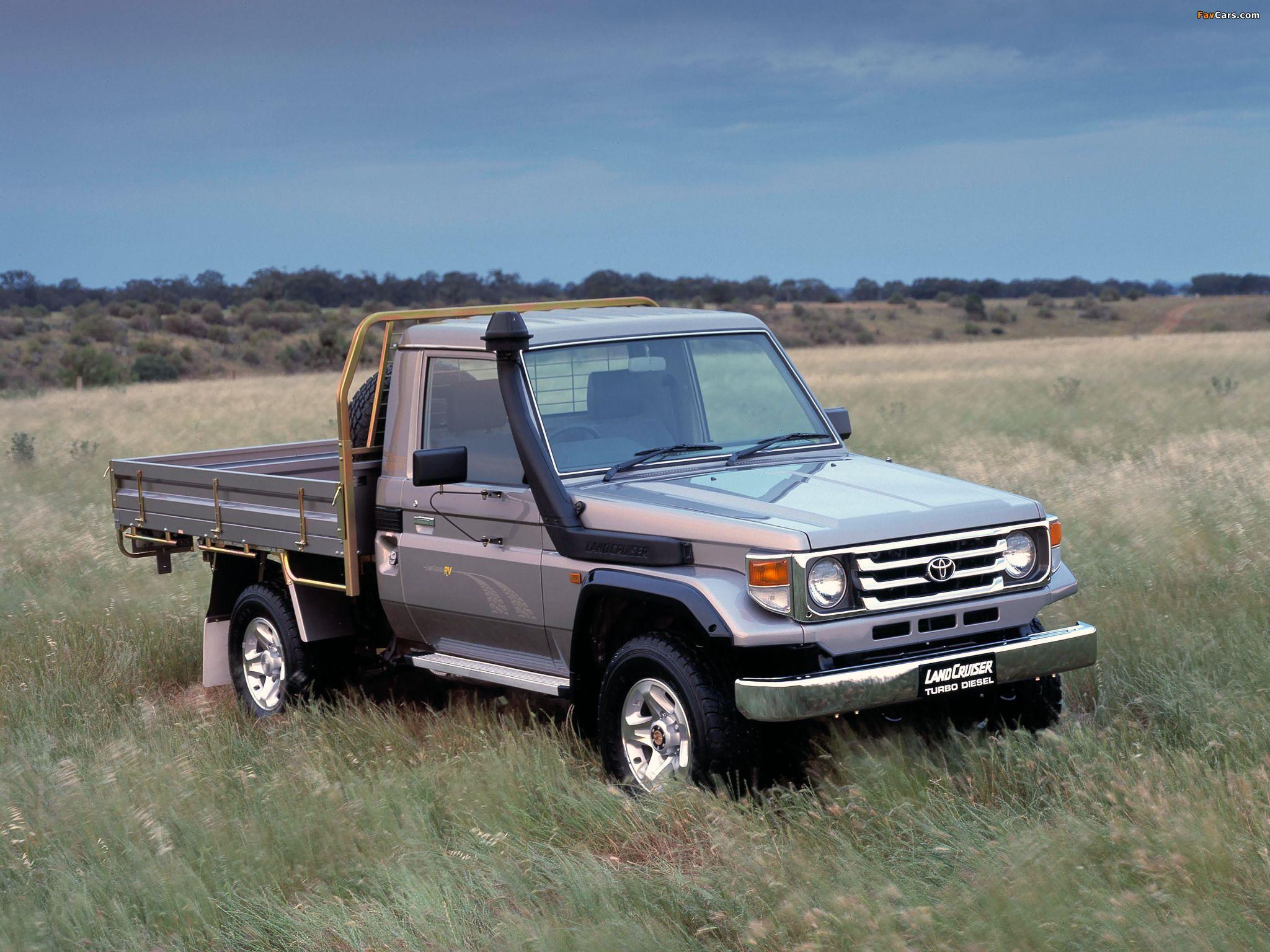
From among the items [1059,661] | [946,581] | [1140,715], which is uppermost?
[946,581]

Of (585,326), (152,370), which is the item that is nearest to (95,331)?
(152,370)

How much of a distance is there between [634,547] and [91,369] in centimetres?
4487

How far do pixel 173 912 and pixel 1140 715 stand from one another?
4.20m

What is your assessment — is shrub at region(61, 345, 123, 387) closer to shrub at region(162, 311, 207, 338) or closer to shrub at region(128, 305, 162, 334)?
shrub at region(162, 311, 207, 338)

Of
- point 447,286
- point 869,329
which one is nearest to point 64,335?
point 447,286

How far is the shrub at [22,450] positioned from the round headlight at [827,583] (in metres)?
17.7

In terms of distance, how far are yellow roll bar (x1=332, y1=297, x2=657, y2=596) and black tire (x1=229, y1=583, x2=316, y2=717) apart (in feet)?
1.50

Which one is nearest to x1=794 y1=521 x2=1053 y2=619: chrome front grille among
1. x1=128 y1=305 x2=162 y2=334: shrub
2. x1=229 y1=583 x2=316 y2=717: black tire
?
x1=229 y1=583 x2=316 y2=717: black tire

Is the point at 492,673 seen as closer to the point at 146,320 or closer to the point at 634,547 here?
the point at 634,547

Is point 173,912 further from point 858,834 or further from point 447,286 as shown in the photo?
point 447,286

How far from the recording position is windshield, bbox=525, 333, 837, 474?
21.5 ft

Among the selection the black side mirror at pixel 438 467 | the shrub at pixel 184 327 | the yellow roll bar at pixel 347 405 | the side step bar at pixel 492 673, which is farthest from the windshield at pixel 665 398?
the shrub at pixel 184 327

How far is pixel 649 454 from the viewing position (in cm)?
653

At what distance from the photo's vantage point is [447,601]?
6840 mm
